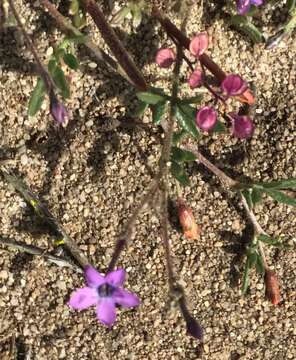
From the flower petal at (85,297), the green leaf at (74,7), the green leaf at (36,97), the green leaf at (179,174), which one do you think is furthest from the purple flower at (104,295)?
the green leaf at (74,7)

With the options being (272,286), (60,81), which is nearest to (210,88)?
(60,81)

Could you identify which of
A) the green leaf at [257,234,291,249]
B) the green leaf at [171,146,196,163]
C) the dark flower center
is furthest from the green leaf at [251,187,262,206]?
the dark flower center

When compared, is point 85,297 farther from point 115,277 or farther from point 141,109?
point 141,109

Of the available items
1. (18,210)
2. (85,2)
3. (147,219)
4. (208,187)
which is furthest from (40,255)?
(85,2)

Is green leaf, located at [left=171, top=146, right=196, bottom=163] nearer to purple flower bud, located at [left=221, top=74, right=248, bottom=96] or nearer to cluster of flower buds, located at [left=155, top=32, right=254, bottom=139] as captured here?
cluster of flower buds, located at [left=155, top=32, right=254, bottom=139]

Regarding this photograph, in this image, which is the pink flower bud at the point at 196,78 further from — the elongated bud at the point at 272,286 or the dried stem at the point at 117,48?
the elongated bud at the point at 272,286
